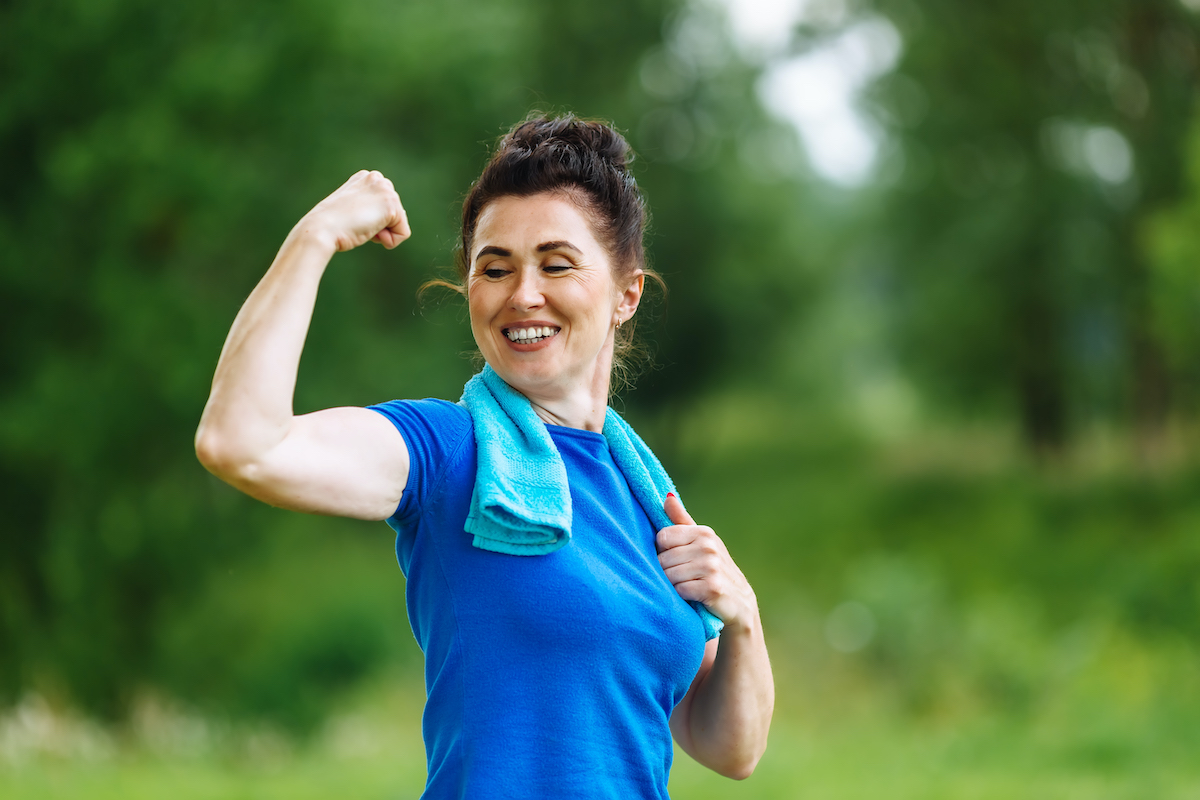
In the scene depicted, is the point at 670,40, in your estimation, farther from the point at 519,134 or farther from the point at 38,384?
the point at 519,134

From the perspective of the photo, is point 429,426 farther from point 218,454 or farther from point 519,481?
point 218,454

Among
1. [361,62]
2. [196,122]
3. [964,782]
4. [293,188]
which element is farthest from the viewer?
[361,62]

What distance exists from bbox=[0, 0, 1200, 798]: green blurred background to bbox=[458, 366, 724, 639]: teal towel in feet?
1.93

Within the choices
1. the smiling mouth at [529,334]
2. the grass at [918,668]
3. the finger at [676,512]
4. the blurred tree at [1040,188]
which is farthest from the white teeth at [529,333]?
the blurred tree at [1040,188]

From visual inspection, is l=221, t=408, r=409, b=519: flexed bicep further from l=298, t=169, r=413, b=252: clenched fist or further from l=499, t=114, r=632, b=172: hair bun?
l=499, t=114, r=632, b=172: hair bun

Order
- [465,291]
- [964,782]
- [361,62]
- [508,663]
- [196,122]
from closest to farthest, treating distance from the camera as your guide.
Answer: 1. [508,663]
2. [465,291]
3. [964,782]
4. [196,122]
5. [361,62]

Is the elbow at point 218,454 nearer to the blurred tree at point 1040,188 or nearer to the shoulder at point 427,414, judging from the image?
the shoulder at point 427,414

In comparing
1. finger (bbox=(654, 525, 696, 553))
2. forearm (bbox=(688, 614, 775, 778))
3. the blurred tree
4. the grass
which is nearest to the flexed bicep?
finger (bbox=(654, 525, 696, 553))

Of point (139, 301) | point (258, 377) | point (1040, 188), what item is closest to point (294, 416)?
point (258, 377)

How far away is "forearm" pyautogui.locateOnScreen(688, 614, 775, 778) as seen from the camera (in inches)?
67.6

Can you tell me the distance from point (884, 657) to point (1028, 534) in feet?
17.5

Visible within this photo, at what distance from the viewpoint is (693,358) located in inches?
806

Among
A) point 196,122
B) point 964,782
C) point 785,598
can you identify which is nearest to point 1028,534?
point 785,598

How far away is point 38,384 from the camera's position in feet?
25.5
